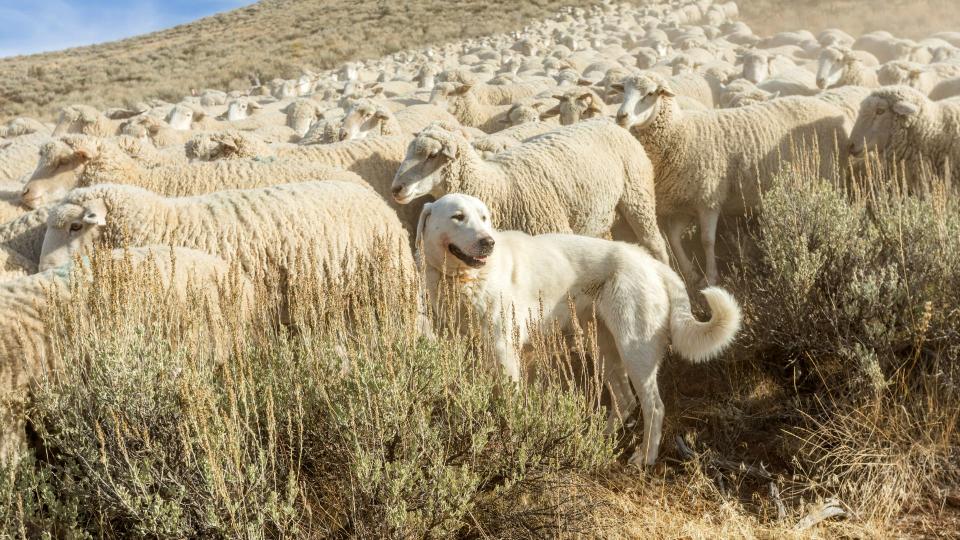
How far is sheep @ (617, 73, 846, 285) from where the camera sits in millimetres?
7188

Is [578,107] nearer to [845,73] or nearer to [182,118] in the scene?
[845,73]

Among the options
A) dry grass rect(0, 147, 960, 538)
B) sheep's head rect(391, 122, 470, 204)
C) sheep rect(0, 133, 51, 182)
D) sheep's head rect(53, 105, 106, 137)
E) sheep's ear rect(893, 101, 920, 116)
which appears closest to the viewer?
dry grass rect(0, 147, 960, 538)

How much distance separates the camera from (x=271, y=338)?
3.19 meters

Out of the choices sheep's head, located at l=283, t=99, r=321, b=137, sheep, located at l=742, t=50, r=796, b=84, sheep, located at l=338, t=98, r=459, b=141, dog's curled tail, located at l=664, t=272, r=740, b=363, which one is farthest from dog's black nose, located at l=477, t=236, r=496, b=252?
sheep, located at l=742, t=50, r=796, b=84

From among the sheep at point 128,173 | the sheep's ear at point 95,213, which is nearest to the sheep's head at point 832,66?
the sheep at point 128,173

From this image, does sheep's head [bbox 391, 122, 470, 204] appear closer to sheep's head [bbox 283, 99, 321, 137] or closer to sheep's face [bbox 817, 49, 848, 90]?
sheep's head [bbox 283, 99, 321, 137]

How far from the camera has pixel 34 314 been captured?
3453 millimetres

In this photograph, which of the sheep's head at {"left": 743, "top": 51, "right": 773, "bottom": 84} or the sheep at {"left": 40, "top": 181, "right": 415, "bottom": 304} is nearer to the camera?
the sheep at {"left": 40, "top": 181, "right": 415, "bottom": 304}

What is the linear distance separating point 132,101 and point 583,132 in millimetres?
27403

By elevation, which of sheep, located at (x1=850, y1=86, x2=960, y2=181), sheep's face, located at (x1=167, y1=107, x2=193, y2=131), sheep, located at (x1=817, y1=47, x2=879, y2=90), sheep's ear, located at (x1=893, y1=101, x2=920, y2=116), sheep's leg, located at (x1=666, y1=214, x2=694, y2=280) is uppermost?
sheep's face, located at (x1=167, y1=107, x2=193, y2=131)

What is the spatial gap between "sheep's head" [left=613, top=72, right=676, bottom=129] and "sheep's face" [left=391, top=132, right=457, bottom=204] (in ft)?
6.67

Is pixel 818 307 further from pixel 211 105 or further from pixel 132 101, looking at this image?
pixel 132 101

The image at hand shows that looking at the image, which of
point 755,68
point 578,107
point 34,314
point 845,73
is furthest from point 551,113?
point 34,314

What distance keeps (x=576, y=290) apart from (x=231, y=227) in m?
2.29
